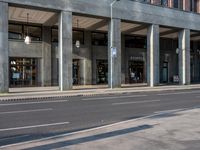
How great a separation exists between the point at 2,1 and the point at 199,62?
118 ft

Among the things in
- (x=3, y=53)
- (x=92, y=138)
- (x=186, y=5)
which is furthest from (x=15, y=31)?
(x=92, y=138)

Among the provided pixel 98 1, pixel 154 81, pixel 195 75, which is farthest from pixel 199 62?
pixel 98 1

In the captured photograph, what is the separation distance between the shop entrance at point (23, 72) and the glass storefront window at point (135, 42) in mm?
12789

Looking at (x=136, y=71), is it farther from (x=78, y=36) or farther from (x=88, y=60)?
(x=78, y=36)

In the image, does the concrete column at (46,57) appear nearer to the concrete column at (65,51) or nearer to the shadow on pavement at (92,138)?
the concrete column at (65,51)

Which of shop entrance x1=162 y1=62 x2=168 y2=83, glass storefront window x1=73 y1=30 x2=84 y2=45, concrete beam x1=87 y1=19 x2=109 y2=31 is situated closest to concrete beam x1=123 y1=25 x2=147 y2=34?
concrete beam x1=87 y1=19 x2=109 y2=31

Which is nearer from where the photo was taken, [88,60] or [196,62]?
[88,60]

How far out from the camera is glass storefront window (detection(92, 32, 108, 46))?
4070cm

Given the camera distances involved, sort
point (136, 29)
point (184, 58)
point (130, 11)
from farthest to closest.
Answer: point (184, 58), point (136, 29), point (130, 11)

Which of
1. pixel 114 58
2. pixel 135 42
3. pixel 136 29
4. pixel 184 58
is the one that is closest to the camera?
pixel 114 58

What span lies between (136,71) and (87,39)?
876cm

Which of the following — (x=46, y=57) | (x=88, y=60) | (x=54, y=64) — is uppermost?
(x=46, y=57)

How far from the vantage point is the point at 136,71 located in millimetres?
44938

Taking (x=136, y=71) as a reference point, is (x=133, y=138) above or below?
below
